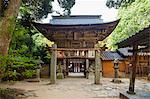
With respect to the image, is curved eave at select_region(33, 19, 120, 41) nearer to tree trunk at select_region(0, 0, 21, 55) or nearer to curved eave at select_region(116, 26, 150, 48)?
curved eave at select_region(116, 26, 150, 48)

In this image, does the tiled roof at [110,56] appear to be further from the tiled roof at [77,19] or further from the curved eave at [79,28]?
the curved eave at [79,28]

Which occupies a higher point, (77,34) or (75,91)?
(77,34)

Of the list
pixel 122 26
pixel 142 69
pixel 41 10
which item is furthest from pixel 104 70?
pixel 41 10

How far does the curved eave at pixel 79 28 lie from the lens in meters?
19.9

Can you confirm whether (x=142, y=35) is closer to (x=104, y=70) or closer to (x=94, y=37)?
(x=94, y=37)

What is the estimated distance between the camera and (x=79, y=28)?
20.3m

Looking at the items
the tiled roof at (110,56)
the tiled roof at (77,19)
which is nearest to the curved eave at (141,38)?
the tiled roof at (77,19)

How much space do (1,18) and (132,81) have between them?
5.73 metres

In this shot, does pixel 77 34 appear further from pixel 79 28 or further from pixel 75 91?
pixel 75 91

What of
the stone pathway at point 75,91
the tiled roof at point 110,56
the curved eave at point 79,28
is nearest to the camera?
the stone pathway at point 75,91

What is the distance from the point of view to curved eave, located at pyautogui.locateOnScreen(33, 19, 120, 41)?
19938mm

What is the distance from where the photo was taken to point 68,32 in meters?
21.1

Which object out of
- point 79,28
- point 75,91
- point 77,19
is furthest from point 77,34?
point 75,91

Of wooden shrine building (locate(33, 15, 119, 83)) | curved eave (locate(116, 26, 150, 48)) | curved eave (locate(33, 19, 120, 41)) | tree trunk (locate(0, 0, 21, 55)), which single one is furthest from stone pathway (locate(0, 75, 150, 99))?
curved eave (locate(33, 19, 120, 41))
